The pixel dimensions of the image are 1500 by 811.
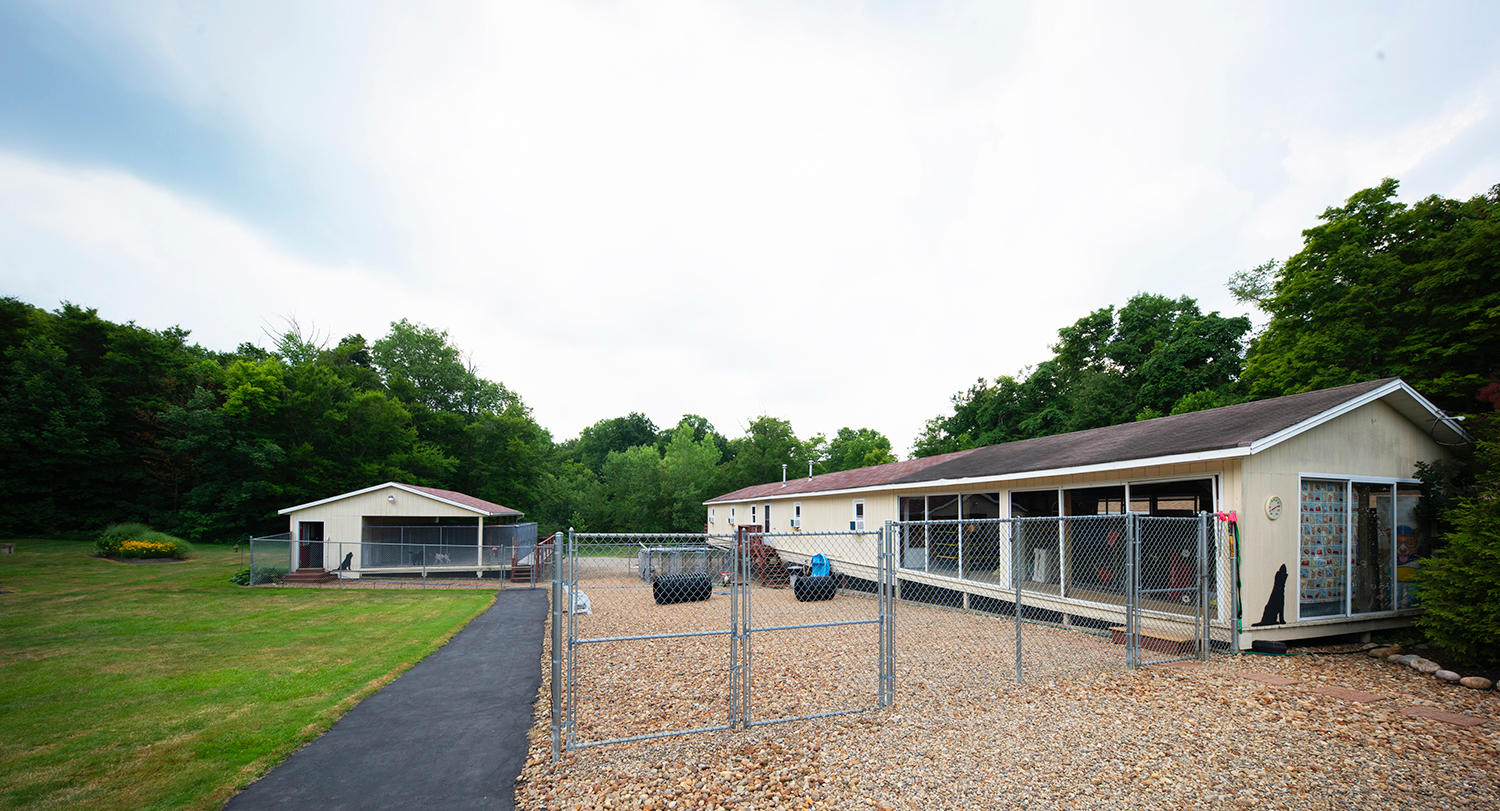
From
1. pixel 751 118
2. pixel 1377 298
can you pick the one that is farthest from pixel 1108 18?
pixel 1377 298

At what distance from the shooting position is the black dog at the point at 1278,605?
8.06m

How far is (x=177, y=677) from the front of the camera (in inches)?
297

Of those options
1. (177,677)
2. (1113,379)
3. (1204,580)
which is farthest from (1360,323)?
(177,677)

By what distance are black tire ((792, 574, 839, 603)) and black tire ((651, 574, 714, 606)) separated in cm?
237

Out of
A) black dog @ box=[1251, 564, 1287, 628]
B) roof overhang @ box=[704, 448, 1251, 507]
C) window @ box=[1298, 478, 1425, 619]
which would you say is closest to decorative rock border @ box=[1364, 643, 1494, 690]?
window @ box=[1298, 478, 1425, 619]

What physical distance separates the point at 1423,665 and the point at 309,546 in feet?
89.0

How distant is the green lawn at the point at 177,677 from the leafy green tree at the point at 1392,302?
2264cm

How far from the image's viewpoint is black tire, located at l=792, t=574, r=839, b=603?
13.2 m

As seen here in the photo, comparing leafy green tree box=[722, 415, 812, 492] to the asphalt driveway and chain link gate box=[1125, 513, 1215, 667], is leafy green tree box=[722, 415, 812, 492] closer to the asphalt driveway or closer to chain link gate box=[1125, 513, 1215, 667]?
chain link gate box=[1125, 513, 1215, 667]

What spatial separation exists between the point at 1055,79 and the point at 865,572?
1247 centimetres

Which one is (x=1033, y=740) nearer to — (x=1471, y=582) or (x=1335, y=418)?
(x=1471, y=582)

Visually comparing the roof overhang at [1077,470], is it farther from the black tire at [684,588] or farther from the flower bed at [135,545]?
the flower bed at [135,545]

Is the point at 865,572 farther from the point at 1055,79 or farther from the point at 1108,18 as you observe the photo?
the point at 1108,18

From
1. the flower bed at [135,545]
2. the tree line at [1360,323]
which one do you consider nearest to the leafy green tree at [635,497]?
the flower bed at [135,545]
